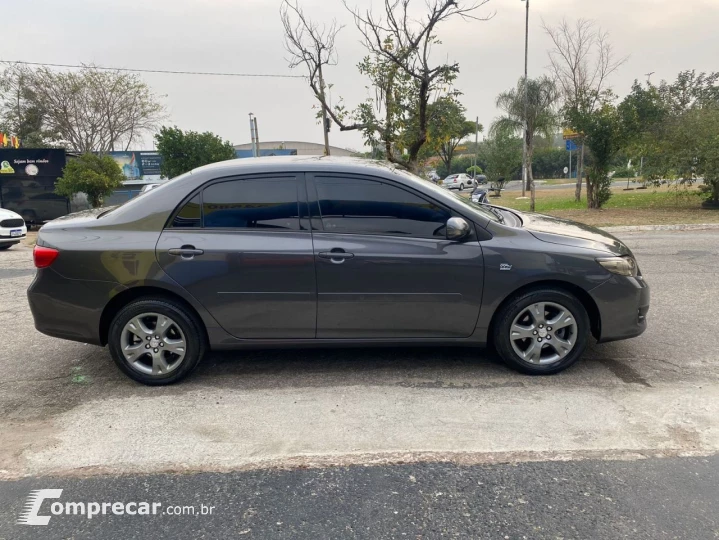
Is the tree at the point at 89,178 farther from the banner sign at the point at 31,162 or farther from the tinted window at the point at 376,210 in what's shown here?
the tinted window at the point at 376,210

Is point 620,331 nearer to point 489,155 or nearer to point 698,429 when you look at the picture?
point 698,429

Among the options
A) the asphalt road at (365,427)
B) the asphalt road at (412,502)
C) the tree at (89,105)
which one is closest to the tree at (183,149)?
the tree at (89,105)

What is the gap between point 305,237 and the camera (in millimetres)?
3885

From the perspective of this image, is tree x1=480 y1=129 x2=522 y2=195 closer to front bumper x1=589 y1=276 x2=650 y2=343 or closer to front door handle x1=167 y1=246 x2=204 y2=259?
front bumper x1=589 y1=276 x2=650 y2=343

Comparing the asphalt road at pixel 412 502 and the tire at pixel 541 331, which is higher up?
the tire at pixel 541 331

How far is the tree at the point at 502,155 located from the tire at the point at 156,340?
109 ft

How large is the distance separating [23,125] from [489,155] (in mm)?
29989

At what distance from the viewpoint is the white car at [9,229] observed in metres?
12.3

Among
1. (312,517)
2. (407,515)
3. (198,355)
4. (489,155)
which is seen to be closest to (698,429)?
(407,515)

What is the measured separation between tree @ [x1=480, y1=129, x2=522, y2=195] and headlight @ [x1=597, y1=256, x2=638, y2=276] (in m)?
31.9

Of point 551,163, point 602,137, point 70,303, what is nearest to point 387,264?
point 70,303

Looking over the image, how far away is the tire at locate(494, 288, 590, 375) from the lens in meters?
3.93

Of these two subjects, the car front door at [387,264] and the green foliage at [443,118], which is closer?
the car front door at [387,264]

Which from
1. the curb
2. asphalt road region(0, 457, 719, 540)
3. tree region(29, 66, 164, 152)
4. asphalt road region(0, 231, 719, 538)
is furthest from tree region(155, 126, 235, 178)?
asphalt road region(0, 457, 719, 540)
